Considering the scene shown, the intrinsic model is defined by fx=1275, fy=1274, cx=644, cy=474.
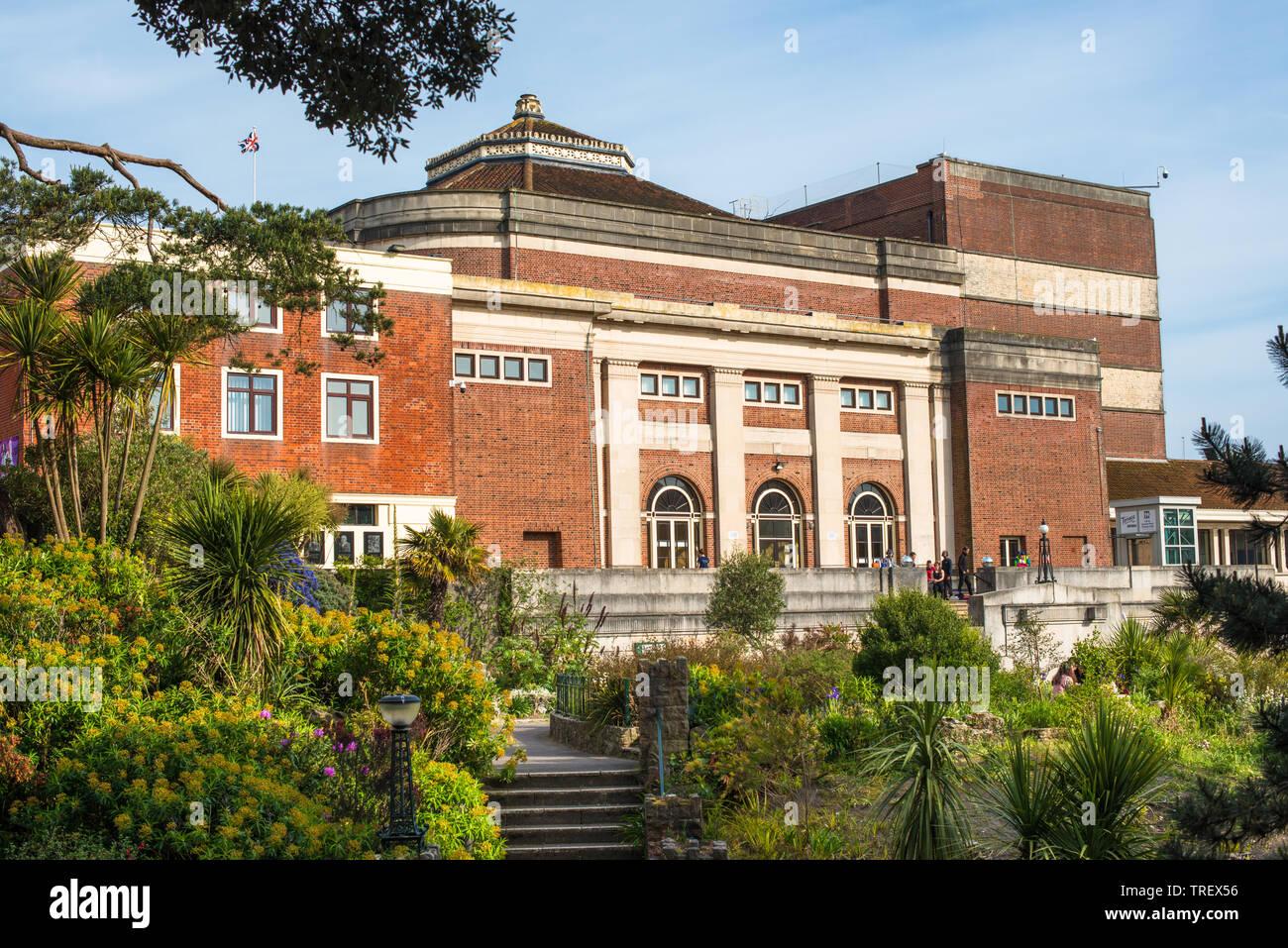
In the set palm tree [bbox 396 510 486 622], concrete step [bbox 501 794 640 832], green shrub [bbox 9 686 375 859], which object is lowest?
concrete step [bbox 501 794 640 832]

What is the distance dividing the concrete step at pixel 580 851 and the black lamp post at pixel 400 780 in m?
2.49

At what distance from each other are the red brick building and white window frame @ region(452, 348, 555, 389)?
7 cm

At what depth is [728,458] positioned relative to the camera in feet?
139

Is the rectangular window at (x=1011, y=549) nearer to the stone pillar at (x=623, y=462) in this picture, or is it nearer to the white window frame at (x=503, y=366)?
the stone pillar at (x=623, y=462)

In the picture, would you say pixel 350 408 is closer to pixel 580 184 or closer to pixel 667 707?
pixel 580 184

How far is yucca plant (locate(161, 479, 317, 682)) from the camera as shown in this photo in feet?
47.0

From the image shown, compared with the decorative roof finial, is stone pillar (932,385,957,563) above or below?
below

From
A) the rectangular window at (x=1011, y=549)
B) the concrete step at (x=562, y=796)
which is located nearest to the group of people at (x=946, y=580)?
the rectangular window at (x=1011, y=549)

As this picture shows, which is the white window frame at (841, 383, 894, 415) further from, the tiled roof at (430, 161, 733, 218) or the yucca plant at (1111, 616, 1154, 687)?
the yucca plant at (1111, 616, 1154, 687)

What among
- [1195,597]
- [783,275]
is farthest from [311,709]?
[783,275]

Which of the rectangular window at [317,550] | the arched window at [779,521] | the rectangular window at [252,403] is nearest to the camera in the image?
the rectangular window at [317,550]

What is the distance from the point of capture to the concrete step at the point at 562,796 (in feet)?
50.8

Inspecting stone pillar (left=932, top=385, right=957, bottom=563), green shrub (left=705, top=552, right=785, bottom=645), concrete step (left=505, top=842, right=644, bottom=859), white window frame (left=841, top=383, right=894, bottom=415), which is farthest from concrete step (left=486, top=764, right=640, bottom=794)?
stone pillar (left=932, top=385, right=957, bottom=563)

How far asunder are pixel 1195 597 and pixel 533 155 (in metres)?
46.3
